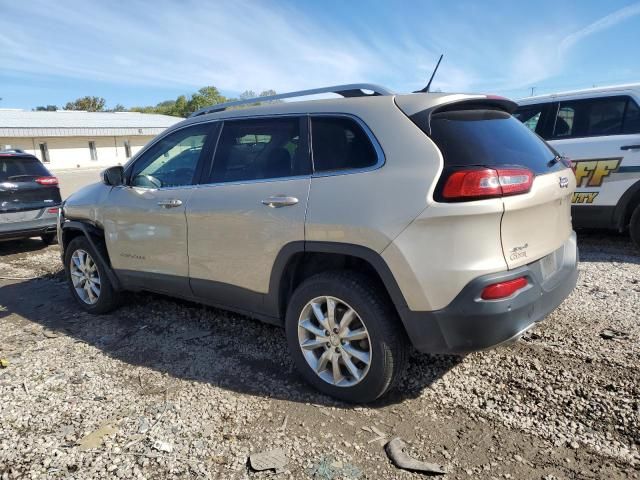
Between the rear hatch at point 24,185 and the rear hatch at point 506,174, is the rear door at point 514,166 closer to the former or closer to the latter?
the rear hatch at point 506,174

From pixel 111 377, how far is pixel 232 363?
0.88 metres

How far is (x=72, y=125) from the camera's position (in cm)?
3947

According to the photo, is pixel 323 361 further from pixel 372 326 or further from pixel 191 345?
pixel 191 345

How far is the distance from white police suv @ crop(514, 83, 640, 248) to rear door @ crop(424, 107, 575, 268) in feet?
10.5

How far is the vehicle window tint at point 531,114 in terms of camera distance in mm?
6445

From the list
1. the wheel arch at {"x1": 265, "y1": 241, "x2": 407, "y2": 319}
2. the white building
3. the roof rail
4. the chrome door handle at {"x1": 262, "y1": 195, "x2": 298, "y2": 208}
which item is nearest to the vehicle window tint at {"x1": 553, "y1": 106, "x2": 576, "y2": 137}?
the roof rail

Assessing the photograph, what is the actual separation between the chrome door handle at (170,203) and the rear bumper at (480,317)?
203 cm

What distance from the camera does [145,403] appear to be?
3.04 metres

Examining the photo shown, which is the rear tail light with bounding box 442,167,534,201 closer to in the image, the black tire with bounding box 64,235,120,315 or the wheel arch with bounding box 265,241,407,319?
the wheel arch with bounding box 265,241,407,319

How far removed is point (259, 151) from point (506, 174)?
1705 millimetres

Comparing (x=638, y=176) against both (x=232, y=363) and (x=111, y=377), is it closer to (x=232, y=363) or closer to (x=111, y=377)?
(x=232, y=363)

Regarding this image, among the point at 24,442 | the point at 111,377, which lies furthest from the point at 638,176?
the point at 24,442

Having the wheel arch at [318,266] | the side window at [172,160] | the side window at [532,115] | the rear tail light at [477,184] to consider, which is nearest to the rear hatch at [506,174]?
the rear tail light at [477,184]

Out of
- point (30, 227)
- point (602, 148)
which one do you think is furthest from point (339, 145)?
point (30, 227)
